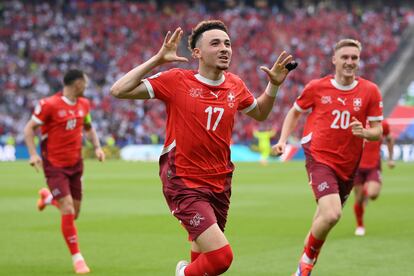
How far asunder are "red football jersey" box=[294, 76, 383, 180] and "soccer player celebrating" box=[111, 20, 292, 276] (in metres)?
2.57

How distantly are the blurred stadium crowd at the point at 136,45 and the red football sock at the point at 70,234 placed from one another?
31.7 m

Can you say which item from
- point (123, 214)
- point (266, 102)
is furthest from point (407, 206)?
point (266, 102)

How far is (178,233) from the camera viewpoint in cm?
1430

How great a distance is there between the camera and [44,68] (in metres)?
47.0

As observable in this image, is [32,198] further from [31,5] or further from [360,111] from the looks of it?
[31,5]

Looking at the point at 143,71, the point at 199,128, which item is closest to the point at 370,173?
the point at 199,128

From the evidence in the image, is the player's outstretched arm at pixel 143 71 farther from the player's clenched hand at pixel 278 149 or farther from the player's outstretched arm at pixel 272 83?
the player's clenched hand at pixel 278 149

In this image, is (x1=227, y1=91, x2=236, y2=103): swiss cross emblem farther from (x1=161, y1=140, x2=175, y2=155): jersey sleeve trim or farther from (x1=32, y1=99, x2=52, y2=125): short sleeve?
(x1=32, y1=99, x2=52, y2=125): short sleeve

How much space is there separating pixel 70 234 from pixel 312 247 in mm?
3153

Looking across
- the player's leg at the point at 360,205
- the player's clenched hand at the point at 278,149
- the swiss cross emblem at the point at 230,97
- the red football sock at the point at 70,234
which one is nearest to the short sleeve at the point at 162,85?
the swiss cross emblem at the point at 230,97

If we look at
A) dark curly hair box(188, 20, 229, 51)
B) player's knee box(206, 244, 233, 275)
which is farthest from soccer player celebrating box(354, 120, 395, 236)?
player's knee box(206, 244, 233, 275)

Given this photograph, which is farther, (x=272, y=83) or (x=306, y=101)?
(x=306, y=101)

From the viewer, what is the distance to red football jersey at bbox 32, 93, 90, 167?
1121 cm

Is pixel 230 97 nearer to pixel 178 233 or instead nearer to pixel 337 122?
pixel 337 122
